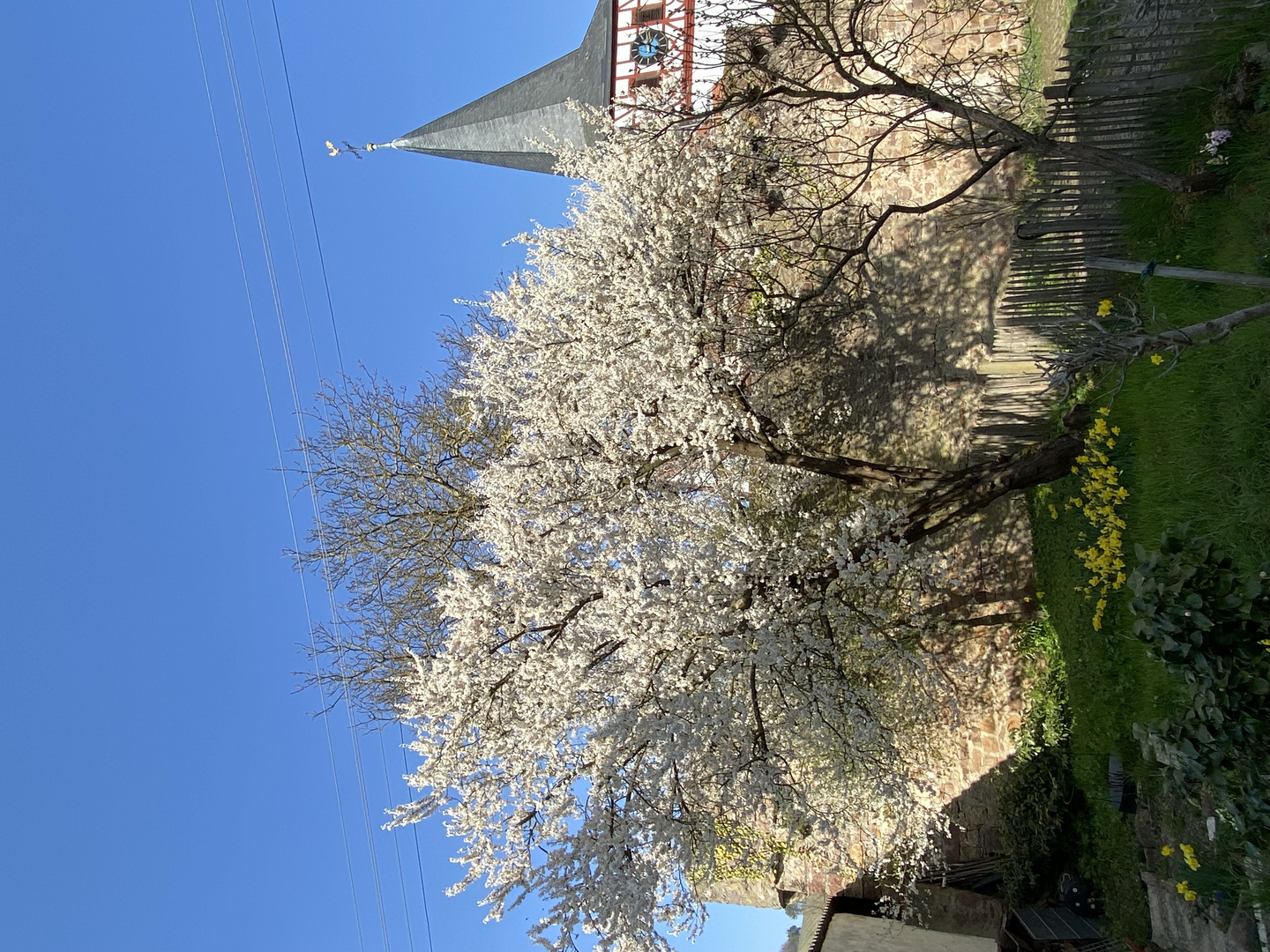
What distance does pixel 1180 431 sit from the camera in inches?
220

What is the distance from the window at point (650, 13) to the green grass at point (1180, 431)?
960 centimetres

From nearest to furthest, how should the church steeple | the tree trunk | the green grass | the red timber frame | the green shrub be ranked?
the green shrub, the green grass, the tree trunk, the red timber frame, the church steeple

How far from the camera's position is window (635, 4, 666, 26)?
44.7ft

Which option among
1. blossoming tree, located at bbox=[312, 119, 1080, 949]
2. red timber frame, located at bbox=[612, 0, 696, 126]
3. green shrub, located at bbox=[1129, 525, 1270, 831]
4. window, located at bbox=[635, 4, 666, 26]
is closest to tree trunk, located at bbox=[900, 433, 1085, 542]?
blossoming tree, located at bbox=[312, 119, 1080, 949]

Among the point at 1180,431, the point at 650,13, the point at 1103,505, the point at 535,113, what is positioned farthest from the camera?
the point at 535,113

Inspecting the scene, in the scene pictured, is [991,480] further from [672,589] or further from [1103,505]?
[672,589]

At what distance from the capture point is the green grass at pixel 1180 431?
16.4 ft

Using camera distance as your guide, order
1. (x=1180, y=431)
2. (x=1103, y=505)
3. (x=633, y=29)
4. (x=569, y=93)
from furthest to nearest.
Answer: (x=569, y=93), (x=633, y=29), (x=1103, y=505), (x=1180, y=431)

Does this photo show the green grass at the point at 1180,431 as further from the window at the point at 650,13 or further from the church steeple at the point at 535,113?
the window at the point at 650,13

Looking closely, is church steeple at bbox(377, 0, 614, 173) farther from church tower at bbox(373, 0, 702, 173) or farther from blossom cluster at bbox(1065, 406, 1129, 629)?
blossom cluster at bbox(1065, 406, 1129, 629)

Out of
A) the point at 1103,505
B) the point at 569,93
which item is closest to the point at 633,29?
the point at 569,93

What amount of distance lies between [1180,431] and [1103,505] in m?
1.19

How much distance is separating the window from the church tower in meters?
0.01

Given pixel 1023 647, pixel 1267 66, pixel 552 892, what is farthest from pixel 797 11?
pixel 552 892
